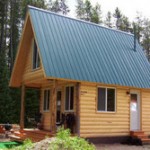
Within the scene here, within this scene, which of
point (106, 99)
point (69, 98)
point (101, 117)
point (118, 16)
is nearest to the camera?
Answer: point (101, 117)

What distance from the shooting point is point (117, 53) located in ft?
59.0

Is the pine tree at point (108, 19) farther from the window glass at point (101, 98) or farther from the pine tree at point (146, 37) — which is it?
the window glass at point (101, 98)

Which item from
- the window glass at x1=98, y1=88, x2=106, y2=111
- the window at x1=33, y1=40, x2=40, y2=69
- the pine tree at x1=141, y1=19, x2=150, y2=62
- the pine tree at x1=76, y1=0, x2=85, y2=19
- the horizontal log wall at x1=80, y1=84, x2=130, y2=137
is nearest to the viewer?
the horizontal log wall at x1=80, y1=84, x2=130, y2=137

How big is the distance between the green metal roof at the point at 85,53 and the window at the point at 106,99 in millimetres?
620

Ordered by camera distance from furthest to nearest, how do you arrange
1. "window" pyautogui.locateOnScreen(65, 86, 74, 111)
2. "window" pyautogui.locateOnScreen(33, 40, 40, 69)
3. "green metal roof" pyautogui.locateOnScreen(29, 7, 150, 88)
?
"window" pyautogui.locateOnScreen(33, 40, 40, 69) < "window" pyautogui.locateOnScreen(65, 86, 74, 111) < "green metal roof" pyautogui.locateOnScreen(29, 7, 150, 88)

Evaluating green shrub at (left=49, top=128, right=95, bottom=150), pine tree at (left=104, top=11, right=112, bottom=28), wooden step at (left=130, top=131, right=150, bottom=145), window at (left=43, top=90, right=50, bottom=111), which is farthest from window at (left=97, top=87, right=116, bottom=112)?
pine tree at (left=104, top=11, right=112, bottom=28)

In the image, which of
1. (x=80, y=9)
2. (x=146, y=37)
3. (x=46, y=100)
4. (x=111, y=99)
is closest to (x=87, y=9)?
(x=80, y=9)

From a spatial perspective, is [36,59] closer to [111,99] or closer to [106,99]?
[106,99]

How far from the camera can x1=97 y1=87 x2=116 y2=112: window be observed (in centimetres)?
1605

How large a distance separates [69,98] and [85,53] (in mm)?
2378

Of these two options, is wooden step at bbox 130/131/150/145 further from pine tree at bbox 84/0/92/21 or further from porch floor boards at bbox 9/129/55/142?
pine tree at bbox 84/0/92/21

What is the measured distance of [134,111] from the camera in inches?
691

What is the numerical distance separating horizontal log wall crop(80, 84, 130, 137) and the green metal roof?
0.71 metres

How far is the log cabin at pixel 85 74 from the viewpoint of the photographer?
15.0 m
